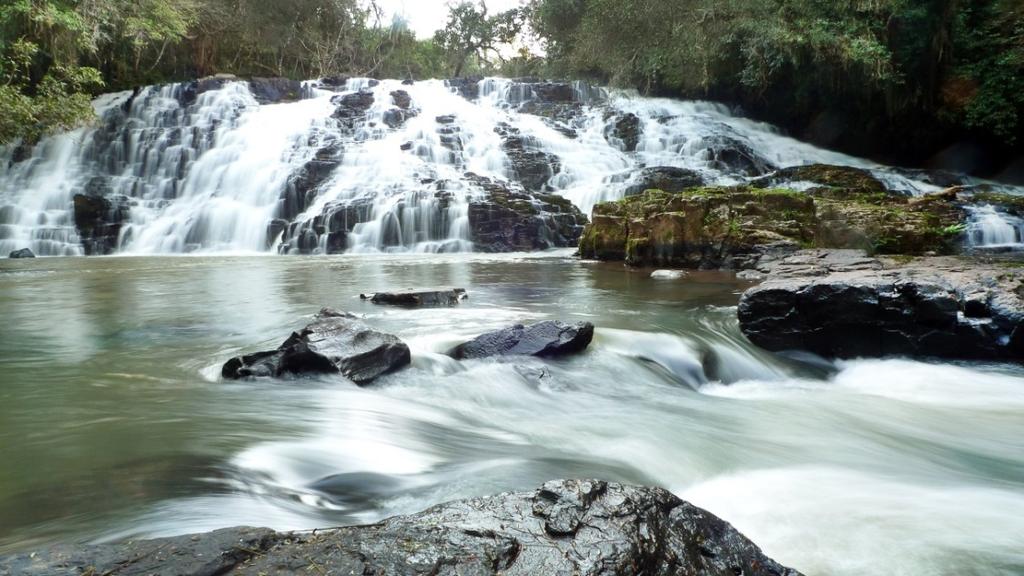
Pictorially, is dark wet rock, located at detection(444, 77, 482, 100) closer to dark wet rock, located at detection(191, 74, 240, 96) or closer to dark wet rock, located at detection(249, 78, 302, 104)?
dark wet rock, located at detection(249, 78, 302, 104)

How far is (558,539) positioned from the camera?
1562 mm

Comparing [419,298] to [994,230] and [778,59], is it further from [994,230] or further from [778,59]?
[778,59]

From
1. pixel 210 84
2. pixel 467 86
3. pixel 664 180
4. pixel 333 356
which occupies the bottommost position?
pixel 333 356

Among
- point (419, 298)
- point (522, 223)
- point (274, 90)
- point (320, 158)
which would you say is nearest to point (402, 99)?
point (274, 90)

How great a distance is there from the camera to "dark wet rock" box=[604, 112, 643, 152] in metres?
20.6

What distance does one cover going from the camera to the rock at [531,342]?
16.2ft

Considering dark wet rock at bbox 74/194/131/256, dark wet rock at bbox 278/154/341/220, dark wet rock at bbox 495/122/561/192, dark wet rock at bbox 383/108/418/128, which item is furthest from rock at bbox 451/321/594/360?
dark wet rock at bbox 383/108/418/128

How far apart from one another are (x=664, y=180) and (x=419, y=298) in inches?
435

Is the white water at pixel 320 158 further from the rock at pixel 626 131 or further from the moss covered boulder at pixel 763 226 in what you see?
the moss covered boulder at pixel 763 226

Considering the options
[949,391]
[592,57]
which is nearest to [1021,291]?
[949,391]

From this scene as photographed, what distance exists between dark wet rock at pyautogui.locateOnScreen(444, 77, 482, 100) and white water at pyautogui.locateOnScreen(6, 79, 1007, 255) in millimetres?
505

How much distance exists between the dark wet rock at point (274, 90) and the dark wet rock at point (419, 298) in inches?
712

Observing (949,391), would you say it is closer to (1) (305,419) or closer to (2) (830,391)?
(2) (830,391)

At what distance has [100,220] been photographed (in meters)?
17.2
